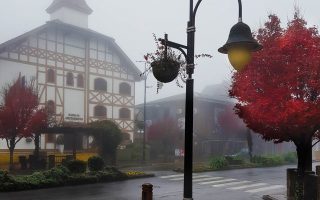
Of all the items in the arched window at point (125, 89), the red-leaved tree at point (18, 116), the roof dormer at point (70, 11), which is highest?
the roof dormer at point (70, 11)

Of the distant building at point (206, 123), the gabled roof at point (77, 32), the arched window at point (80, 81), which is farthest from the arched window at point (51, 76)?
the distant building at point (206, 123)

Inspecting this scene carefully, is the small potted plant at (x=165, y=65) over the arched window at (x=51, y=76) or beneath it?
beneath

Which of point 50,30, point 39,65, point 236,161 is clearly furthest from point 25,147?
point 236,161

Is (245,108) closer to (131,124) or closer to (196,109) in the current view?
(131,124)

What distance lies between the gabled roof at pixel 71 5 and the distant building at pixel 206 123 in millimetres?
12252

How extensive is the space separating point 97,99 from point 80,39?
5642 mm

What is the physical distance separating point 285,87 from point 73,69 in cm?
2649

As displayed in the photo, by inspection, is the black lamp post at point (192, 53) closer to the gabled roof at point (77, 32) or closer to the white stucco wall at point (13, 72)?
the gabled roof at point (77, 32)

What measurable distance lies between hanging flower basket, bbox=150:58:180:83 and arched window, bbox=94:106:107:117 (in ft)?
100

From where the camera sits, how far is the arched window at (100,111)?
3716 centimetres

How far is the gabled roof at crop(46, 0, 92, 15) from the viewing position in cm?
4084

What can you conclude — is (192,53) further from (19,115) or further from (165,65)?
(19,115)

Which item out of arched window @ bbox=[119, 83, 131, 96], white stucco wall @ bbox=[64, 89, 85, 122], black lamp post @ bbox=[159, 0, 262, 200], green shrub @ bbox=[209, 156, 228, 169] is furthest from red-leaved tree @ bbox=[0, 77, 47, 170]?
black lamp post @ bbox=[159, 0, 262, 200]

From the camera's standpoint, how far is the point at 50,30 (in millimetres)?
34375
